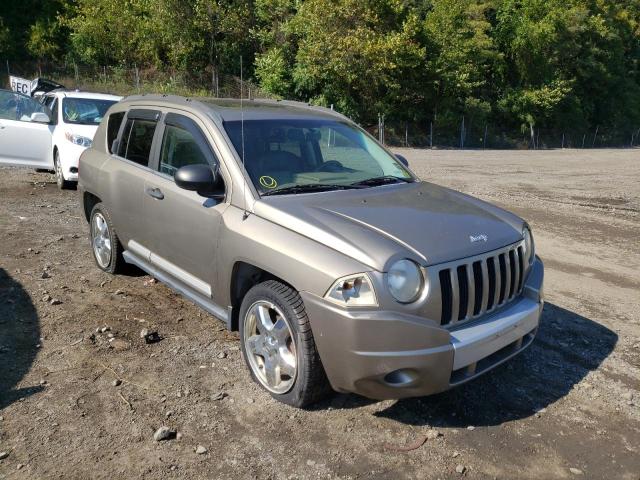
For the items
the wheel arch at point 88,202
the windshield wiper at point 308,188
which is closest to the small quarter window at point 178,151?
the windshield wiper at point 308,188

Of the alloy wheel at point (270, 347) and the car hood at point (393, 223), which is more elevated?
the car hood at point (393, 223)

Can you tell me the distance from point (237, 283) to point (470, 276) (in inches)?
60.6

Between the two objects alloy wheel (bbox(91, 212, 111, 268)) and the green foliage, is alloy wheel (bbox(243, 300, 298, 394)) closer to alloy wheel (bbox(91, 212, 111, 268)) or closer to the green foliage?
alloy wheel (bbox(91, 212, 111, 268))

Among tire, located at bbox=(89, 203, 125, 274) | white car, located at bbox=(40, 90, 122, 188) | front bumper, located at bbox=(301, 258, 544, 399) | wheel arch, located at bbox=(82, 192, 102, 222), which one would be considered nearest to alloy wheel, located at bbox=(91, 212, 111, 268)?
tire, located at bbox=(89, 203, 125, 274)

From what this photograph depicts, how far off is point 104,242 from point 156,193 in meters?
1.65

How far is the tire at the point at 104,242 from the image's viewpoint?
18.5ft

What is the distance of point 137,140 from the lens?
5.24m

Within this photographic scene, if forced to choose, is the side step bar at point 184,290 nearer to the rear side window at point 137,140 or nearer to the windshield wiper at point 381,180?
the rear side window at point 137,140

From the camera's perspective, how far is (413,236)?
332 cm

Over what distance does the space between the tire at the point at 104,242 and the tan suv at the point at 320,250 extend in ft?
1.50

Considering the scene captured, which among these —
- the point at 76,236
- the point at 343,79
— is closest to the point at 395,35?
the point at 343,79

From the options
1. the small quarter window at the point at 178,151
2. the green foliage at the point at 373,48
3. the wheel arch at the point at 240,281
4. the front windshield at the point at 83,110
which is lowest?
the wheel arch at the point at 240,281

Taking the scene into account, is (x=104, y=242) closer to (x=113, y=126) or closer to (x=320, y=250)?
(x=113, y=126)

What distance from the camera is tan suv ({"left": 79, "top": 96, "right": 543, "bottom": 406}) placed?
3096 mm
